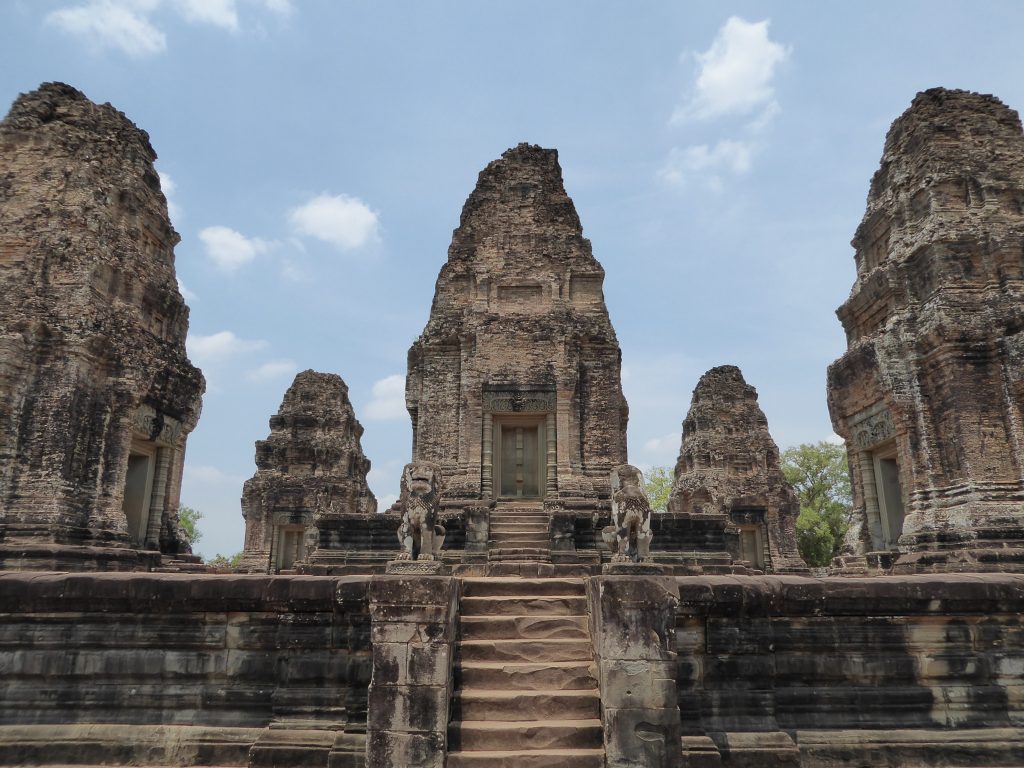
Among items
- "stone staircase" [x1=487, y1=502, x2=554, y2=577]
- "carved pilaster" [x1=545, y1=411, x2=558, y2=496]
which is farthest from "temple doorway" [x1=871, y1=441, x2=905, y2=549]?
"carved pilaster" [x1=545, y1=411, x2=558, y2=496]

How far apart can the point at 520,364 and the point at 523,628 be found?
1003cm

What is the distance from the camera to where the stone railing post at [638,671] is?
5.22 metres

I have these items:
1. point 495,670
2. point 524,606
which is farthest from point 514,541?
point 495,670

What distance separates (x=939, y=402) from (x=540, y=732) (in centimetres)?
844

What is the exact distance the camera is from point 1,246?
36.2 feet

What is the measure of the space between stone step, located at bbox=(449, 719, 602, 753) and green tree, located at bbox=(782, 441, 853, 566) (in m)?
36.5

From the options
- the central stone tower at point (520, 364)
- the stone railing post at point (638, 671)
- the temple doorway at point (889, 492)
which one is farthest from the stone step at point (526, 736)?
the central stone tower at point (520, 364)

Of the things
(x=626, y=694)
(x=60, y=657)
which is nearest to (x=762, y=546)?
(x=626, y=694)

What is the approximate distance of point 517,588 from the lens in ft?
24.3

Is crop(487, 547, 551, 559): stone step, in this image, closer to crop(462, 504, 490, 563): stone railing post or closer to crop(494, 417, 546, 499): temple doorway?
crop(462, 504, 490, 563): stone railing post

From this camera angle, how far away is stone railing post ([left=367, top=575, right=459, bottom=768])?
207 inches

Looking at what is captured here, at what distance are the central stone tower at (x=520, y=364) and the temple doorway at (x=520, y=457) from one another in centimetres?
2

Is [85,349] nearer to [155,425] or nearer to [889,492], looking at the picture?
[155,425]

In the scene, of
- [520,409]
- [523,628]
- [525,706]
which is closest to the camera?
[525,706]
